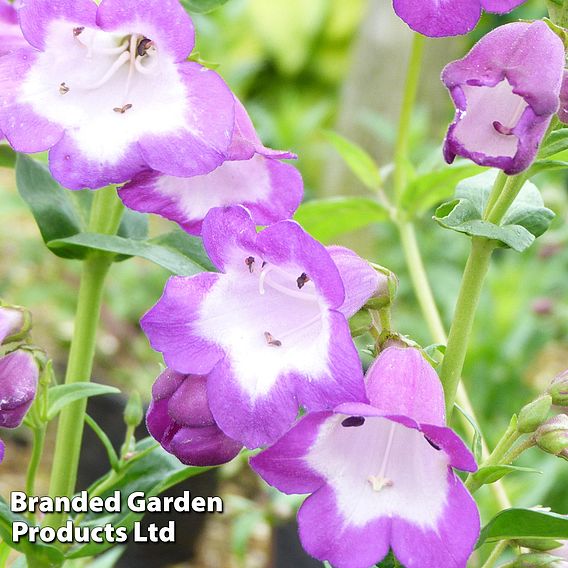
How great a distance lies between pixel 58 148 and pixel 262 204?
0.13 metres

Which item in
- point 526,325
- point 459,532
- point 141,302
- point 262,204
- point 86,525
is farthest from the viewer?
point 141,302

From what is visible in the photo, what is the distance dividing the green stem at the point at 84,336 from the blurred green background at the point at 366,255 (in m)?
0.48

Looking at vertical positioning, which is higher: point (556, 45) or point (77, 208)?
point (556, 45)

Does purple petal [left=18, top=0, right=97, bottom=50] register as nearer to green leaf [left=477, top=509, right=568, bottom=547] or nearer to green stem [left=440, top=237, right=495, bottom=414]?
green stem [left=440, top=237, right=495, bottom=414]

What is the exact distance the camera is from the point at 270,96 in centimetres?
477

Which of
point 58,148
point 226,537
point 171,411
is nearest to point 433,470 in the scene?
point 171,411

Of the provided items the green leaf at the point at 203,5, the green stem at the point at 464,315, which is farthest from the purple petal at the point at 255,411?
the green leaf at the point at 203,5

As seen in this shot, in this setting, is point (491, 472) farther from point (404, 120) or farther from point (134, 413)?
point (404, 120)

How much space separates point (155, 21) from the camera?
573mm

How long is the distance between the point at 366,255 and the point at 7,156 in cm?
211

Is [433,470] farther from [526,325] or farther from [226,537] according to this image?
[226,537]

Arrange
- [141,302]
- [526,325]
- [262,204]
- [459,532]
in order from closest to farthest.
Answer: [459,532], [262,204], [526,325], [141,302]

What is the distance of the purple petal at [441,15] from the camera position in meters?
0.52

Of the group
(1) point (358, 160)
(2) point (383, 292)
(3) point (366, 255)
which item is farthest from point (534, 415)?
(3) point (366, 255)
